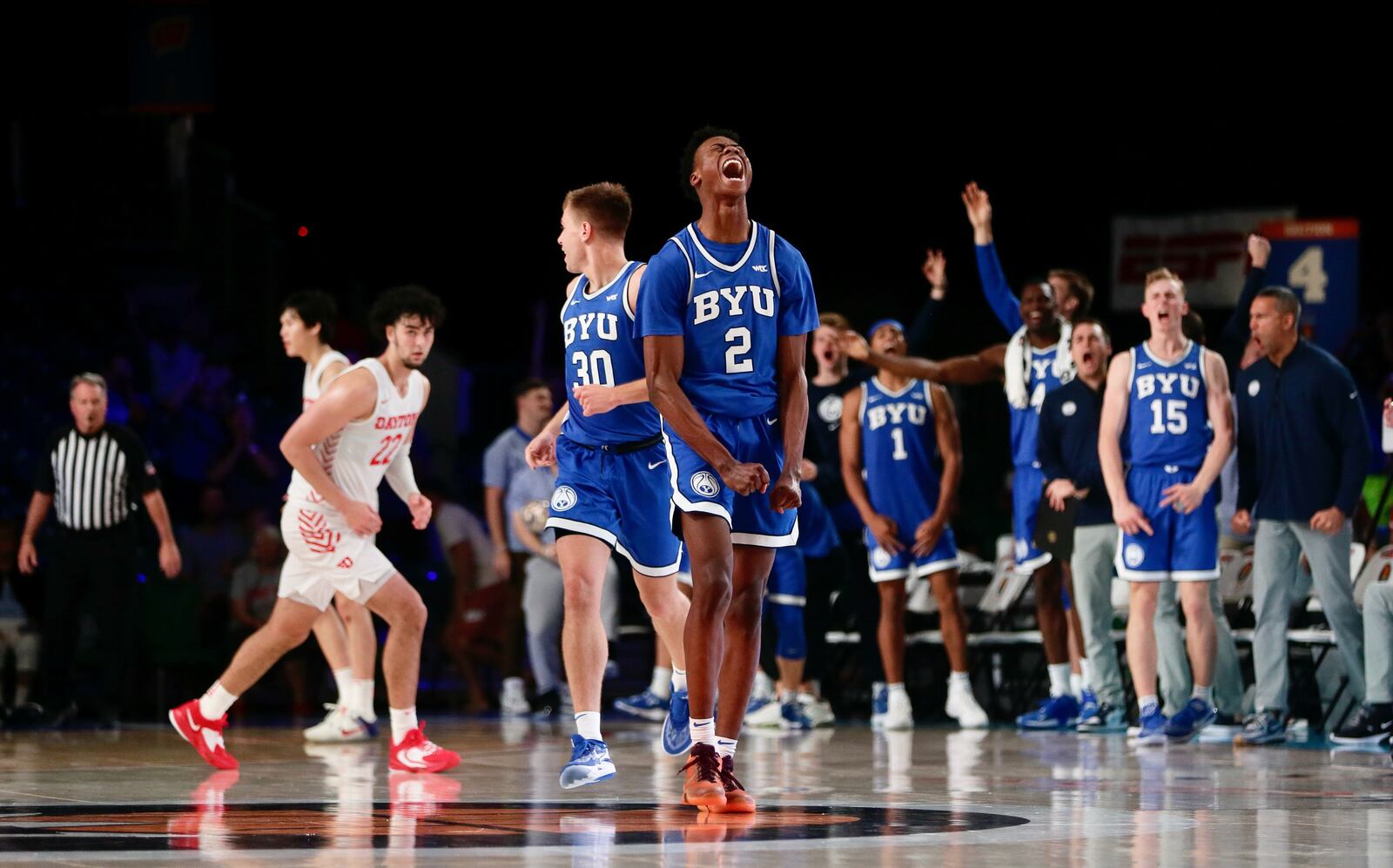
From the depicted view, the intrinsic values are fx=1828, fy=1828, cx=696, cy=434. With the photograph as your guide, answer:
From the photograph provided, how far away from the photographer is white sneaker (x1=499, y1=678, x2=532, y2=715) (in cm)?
1167

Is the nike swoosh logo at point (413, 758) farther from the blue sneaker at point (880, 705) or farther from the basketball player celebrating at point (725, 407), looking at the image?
the blue sneaker at point (880, 705)

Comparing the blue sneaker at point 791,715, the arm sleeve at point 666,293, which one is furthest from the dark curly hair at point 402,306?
the blue sneaker at point 791,715

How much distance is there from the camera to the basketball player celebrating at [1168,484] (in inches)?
338

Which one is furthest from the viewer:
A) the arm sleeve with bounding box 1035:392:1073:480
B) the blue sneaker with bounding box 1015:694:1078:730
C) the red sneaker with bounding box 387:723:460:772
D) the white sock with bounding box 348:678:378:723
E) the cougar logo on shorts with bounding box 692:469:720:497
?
the blue sneaker with bounding box 1015:694:1078:730

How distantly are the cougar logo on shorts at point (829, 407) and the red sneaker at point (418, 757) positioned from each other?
4420 mm

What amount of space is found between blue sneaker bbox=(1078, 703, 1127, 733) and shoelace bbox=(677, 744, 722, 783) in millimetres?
4654

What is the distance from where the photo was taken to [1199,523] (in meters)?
8.62

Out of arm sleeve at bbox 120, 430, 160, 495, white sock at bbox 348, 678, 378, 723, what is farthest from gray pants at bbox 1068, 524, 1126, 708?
arm sleeve at bbox 120, 430, 160, 495

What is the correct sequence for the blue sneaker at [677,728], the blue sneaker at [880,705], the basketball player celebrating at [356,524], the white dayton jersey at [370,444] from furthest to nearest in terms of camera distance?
the blue sneaker at [880,705], the white dayton jersey at [370,444], the basketball player celebrating at [356,524], the blue sneaker at [677,728]

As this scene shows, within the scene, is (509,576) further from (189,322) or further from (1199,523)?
(189,322)

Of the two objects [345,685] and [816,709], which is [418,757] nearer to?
[345,685]

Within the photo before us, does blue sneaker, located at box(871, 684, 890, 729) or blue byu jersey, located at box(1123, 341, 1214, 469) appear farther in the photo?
blue sneaker, located at box(871, 684, 890, 729)

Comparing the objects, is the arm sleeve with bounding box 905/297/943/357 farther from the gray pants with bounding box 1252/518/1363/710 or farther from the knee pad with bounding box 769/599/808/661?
the gray pants with bounding box 1252/518/1363/710

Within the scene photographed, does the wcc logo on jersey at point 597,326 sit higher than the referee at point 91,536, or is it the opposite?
the wcc logo on jersey at point 597,326
